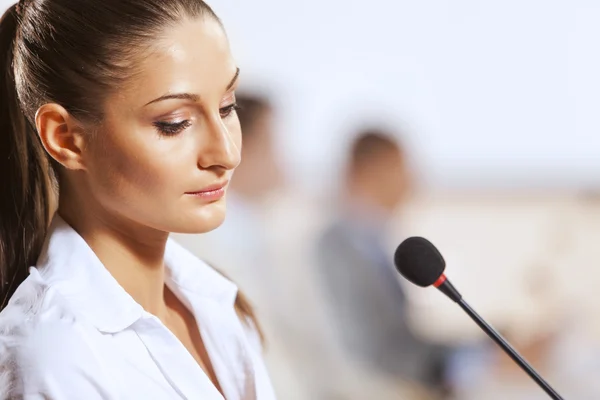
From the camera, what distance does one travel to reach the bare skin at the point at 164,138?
0.61 m

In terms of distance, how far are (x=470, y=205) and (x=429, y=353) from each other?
45.6 inches

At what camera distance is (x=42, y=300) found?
24.0 inches

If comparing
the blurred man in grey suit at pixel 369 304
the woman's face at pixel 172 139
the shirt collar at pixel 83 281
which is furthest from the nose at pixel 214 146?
the blurred man in grey suit at pixel 369 304

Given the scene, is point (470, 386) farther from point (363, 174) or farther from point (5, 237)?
point (5, 237)

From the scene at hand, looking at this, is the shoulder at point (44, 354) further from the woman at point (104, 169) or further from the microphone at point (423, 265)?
the microphone at point (423, 265)

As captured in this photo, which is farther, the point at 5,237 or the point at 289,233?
the point at 289,233

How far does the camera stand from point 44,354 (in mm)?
582

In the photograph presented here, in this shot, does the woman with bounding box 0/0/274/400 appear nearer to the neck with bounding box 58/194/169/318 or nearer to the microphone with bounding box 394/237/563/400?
the neck with bounding box 58/194/169/318

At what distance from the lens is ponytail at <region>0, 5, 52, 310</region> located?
0.67m

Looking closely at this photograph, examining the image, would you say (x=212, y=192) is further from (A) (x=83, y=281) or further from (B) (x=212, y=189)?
(A) (x=83, y=281)

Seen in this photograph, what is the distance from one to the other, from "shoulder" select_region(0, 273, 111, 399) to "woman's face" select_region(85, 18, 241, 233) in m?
0.09

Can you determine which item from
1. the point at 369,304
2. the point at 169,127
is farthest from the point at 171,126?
the point at 369,304

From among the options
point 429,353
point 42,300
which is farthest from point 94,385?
point 429,353

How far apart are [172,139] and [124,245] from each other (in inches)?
4.2
